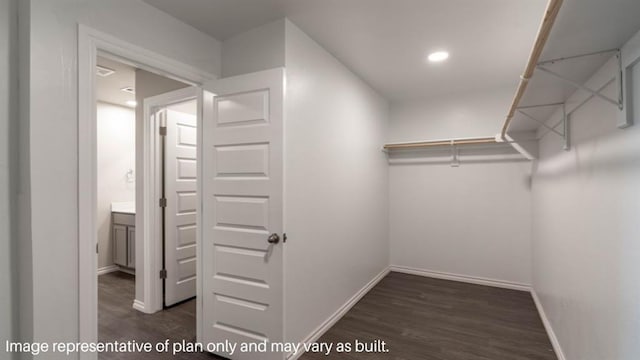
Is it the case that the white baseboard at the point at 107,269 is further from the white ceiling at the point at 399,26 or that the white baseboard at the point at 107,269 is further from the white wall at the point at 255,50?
the white ceiling at the point at 399,26

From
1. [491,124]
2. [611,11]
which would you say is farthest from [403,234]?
[611,11]

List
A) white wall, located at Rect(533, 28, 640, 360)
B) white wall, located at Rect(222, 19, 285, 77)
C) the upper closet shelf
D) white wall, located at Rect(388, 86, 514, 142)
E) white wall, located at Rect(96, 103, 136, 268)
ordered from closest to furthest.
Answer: the upper closet shelf, white wall, located at Rect(533, 28, 640, 360), white wall, located at Rect(222, 19, 285, 77), white wall, located at Rect(388, 86, 514, 142), white wall, located at Rect(96, 103, 136, 268)

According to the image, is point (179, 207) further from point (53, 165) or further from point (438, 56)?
point (438, 56)

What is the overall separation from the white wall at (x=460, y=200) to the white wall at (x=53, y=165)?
11.8 ft

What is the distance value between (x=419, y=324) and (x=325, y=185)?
1544 millimetres

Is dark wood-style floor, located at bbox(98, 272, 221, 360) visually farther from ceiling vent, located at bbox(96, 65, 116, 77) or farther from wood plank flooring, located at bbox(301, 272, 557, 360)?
ceiling vent, located at bbox(96, 65, 116, 77)

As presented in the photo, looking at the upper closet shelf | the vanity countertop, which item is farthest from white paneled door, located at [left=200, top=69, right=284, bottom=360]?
the vanity countertop

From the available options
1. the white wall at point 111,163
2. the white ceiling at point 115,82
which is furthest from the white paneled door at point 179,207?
the white wall at point 111,163

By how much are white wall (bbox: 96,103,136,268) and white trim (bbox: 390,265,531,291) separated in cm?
423

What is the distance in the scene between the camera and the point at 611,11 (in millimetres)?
903

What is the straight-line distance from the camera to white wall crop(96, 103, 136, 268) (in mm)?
4211

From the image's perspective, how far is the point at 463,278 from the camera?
150 inches

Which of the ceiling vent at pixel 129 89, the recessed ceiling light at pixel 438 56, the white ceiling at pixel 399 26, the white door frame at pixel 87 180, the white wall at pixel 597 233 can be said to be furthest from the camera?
the ceiling vent at pixel 129 89

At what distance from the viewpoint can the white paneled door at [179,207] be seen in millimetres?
2998
